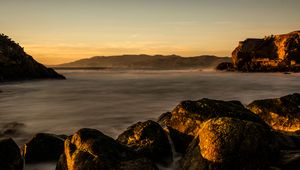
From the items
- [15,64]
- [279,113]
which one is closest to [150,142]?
[279,113]

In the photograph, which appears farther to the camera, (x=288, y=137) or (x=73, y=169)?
(x=288, y=137)

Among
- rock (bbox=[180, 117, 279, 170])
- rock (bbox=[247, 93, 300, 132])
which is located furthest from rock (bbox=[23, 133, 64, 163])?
rock (bbox=[247, 93, 300, 132])

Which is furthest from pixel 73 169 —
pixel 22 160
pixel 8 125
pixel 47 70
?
pixel 47 70

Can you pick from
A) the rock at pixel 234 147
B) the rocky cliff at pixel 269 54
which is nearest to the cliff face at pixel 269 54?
the rocky cliff at pixel 269 54

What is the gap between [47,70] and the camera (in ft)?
97.9

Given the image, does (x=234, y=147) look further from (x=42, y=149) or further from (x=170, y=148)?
(x=42, y=149)

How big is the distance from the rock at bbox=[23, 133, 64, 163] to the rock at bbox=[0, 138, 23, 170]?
44cm

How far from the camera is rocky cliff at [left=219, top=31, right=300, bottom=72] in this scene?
156 feet

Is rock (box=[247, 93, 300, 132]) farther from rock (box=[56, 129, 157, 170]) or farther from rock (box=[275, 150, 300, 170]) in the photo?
rock (box=[56, 129, 157, 170])

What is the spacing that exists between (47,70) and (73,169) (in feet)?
87.5

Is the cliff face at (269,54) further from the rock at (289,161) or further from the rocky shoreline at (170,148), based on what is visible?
the rock at (289,161)

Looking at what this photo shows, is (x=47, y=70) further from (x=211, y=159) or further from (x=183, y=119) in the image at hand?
(x=211, y=159)

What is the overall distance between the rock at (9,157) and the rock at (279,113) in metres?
4.75

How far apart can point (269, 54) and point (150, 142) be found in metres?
50.6
